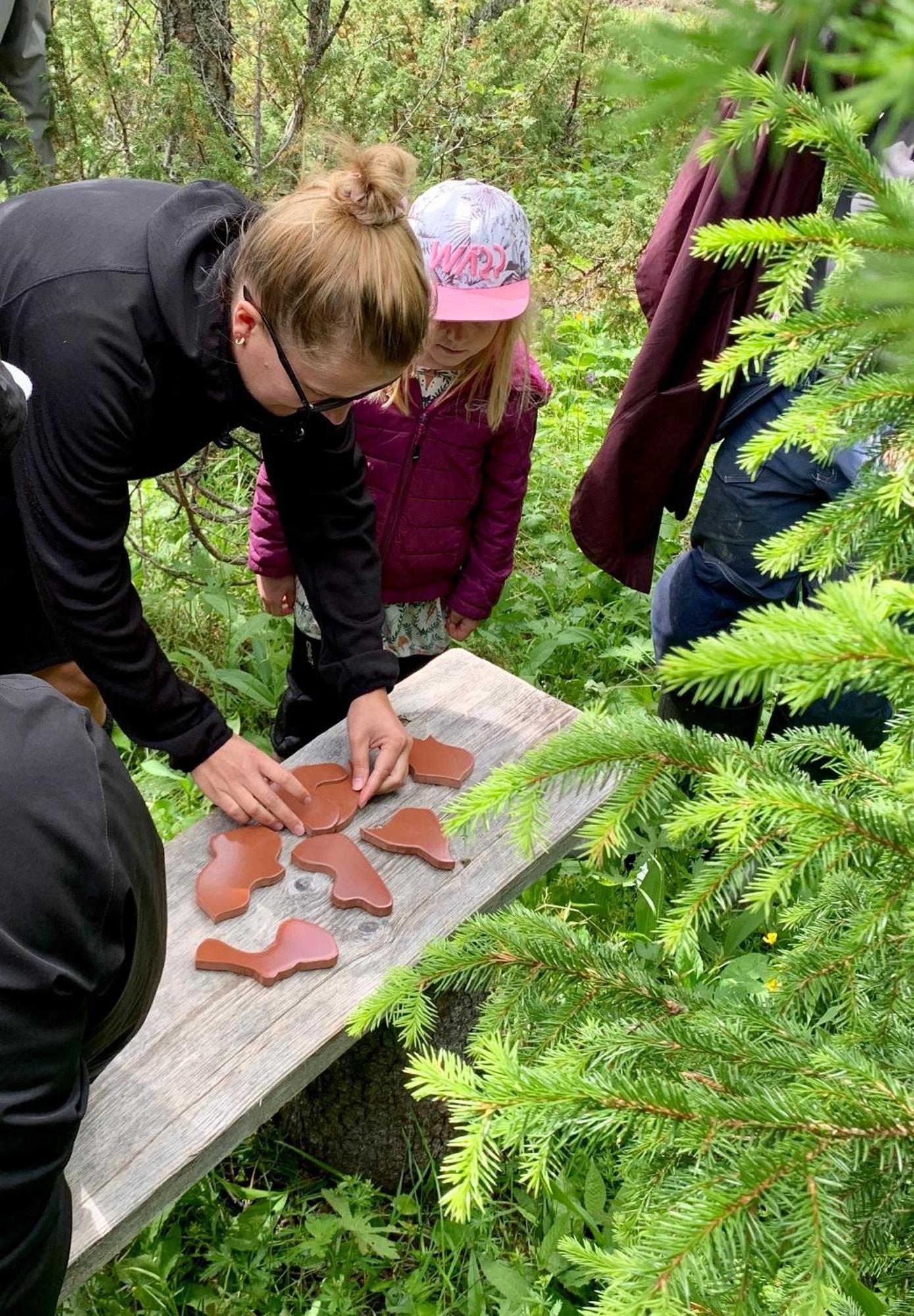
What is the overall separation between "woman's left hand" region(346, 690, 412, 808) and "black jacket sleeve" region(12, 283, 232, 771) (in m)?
0.33

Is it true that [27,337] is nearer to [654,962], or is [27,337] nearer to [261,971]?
[261,971]

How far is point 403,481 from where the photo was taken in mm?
2908

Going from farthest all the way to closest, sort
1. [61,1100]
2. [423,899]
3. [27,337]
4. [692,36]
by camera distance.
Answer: [423,899] → [27,337] → [61,1100] → [692,36]

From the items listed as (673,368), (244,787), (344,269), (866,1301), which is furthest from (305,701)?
(866,1301)

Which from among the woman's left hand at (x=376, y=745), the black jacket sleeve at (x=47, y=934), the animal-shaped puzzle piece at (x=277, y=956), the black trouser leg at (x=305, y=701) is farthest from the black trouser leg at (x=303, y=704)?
the black jacket sleeve at (x=47, y=934)

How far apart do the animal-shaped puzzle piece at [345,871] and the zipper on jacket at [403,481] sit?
3.30 ft

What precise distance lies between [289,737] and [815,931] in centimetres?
223

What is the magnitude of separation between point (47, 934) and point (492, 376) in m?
1.95

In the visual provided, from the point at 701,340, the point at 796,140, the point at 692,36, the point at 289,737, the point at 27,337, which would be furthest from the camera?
the point at 289,737

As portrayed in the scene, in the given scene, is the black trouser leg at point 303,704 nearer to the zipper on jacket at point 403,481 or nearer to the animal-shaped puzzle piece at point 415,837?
the zipper on jacket at point 403,481

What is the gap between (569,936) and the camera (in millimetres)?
1382

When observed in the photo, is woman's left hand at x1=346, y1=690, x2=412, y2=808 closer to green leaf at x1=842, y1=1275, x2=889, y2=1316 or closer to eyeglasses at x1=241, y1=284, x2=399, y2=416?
eyeglasses at x1=241, y1=284, x2=399, y2=416

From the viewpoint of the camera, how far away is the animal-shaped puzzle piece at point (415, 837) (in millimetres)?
2242

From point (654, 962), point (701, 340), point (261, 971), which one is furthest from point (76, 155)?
point (654, 962)
